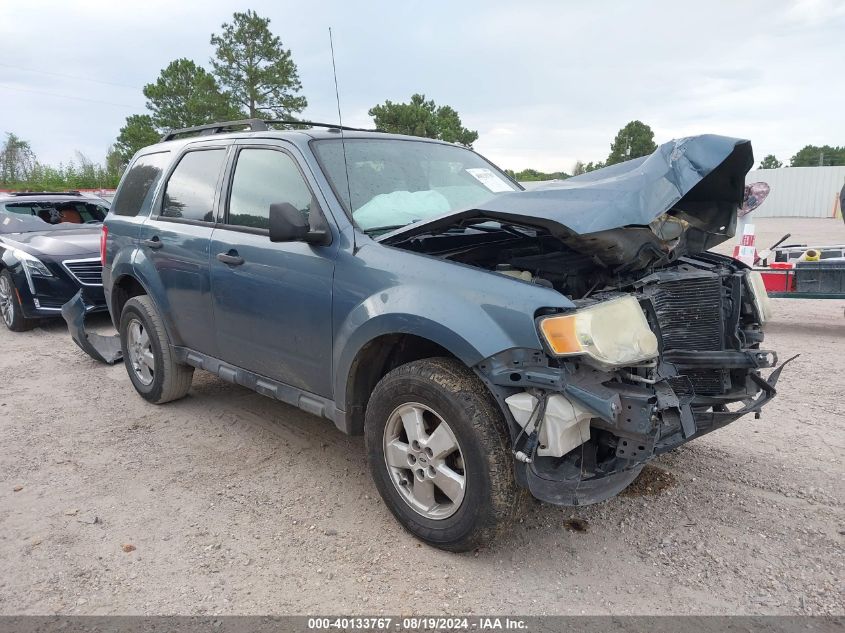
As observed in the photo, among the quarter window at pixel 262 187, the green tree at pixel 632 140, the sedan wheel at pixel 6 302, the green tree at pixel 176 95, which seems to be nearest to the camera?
the quarter window at pixel 262 187

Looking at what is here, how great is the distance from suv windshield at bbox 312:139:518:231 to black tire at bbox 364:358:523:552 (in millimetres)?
898

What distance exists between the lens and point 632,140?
42.0 meters

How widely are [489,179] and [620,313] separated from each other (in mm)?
1978

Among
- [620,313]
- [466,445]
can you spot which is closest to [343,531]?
[466,445]

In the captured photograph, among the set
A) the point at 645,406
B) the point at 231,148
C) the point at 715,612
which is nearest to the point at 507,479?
the point at 645,406

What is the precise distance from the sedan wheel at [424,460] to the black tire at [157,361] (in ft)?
7.90

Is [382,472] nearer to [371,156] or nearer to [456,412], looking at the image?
[456,412]

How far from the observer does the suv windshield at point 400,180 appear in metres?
3.31

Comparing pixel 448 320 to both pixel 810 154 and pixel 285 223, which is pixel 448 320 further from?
pixel 810 154

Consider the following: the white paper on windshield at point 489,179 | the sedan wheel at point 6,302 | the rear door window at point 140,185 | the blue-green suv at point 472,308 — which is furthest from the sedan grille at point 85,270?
the white paper on windshield at point 489,179

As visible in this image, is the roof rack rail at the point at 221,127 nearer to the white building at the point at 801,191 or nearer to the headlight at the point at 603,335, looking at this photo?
the headlight at the point at 603,335

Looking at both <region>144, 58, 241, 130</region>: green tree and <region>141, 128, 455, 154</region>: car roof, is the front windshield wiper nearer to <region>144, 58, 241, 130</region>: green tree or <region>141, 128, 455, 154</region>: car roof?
<region>141, 128, 455, 154</region>: car roof

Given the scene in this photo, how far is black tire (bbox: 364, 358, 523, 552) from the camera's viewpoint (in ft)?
8.23

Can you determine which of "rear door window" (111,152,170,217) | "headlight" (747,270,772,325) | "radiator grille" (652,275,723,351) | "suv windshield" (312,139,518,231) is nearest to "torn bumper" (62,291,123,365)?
"rear door window" (111,152,170,217)
